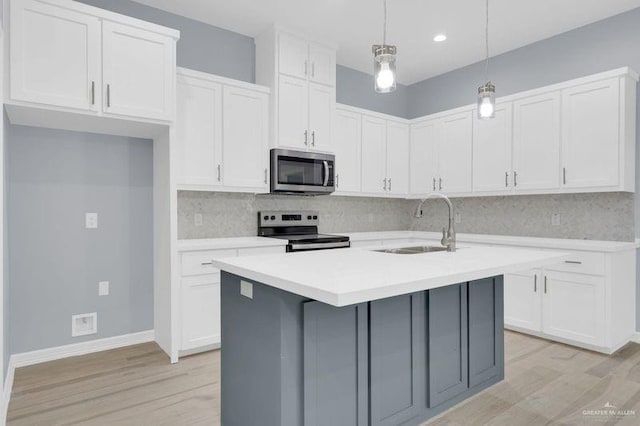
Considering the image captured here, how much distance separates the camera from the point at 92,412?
2.24m

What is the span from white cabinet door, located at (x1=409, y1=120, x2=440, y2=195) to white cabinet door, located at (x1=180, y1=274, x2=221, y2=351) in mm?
2881

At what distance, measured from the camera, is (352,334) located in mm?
1764

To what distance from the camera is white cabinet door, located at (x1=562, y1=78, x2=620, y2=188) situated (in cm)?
329

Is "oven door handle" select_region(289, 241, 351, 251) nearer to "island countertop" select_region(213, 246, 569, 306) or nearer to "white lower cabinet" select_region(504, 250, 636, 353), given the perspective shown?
"island countertop" select_region(213, 246, 569, 306)

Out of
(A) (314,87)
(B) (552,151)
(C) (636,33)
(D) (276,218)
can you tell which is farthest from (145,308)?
(C) (636,33)

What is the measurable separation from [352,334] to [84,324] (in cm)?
251

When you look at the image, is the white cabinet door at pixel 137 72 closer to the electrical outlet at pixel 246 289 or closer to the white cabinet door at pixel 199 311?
the white cabinet door at pixel 199 311

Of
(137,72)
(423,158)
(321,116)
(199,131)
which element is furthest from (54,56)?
(423,158)

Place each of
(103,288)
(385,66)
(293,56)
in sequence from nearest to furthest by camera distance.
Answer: (385,66), (103,288), (293,56)

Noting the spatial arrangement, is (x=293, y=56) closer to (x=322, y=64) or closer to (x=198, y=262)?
(x=322, y=64)

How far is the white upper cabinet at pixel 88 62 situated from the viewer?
243 centimetres

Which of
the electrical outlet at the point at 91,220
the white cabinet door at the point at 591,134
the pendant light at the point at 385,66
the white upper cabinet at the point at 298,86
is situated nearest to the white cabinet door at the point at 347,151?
the white upper cabinet at the point at 298,86

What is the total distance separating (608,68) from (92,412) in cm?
494

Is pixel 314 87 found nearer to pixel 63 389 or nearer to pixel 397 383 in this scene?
pixel 397 383
